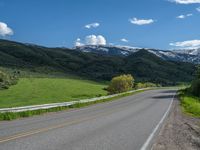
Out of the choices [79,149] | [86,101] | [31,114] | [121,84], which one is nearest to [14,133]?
[79,149]

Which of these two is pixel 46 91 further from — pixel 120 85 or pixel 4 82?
pixel 120 85

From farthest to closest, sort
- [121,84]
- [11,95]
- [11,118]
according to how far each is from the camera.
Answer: [121,84], [11,95], [11,118]

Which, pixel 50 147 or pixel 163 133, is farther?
pixel 163 133

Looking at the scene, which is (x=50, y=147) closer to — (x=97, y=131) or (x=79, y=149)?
(x=79, y=149)

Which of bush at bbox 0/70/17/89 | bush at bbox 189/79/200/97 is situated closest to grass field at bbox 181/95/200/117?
bush at bbox 189/79/200/97

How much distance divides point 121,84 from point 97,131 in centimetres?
7250

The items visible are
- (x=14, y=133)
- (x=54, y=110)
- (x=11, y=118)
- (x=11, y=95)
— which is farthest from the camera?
(x=11, y=95)

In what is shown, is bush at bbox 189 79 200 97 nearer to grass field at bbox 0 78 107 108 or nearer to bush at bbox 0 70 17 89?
grass field at bbox 0 78 107 108

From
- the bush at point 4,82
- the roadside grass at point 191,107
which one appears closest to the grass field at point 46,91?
the bush at point 4,82

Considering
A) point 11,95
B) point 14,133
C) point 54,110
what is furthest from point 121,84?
point 14,133

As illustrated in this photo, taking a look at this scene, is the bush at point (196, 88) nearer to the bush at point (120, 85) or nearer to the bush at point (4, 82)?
the bush at point (120, 85)

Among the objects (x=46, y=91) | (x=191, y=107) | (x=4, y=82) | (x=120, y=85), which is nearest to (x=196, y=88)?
(x=120, y=85)

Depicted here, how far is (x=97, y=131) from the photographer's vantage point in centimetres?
1413

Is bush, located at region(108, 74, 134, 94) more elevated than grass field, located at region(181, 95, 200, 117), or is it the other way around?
bush, located at region(108, 74, 134, 94)
